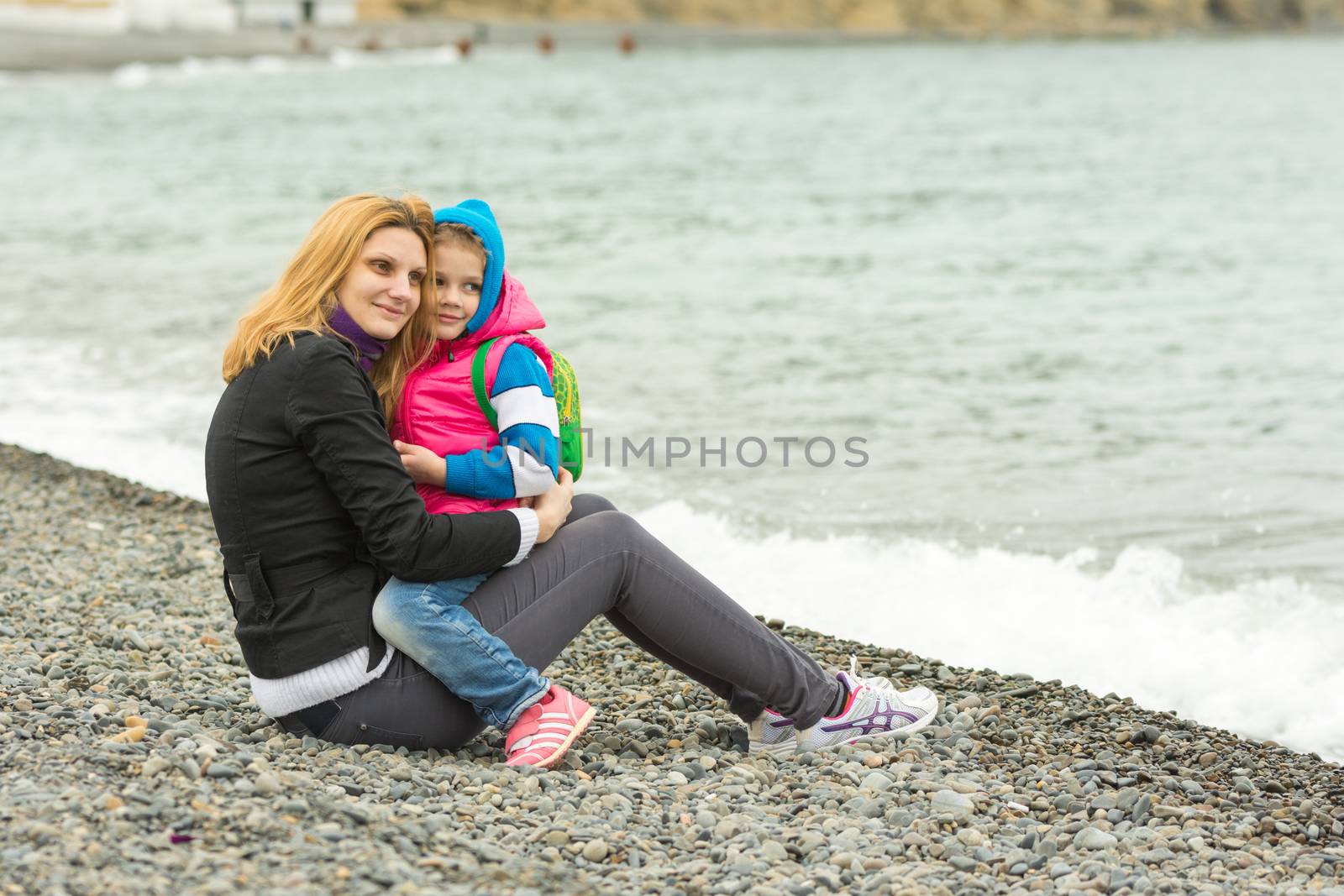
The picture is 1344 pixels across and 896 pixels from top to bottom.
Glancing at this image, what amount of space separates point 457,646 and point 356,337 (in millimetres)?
871

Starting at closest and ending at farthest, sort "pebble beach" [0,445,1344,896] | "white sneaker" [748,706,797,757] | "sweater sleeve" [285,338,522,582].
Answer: "pebble beach" [0,445,1344,896] → "sweater sleeve" [285,338,522,582] → "white sneaker" [748,706,797,757]

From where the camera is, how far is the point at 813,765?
418cm

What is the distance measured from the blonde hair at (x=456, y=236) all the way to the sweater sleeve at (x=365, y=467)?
0.45 m

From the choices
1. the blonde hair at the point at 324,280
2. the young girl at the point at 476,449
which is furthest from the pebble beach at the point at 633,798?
the blonde hair at the point at 324,280

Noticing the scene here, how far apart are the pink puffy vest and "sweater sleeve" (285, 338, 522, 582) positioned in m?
0.22

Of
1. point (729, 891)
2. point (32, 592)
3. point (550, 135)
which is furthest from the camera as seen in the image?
point (550, 135)

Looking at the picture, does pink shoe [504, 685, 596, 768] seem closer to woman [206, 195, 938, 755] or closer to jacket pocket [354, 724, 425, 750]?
woman [206, 195, 938, 755]

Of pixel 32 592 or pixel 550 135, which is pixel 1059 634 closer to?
pixel 32 592

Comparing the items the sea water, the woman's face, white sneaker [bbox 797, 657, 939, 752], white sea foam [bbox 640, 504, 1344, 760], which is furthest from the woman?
the sea water

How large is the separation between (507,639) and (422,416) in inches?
26.0

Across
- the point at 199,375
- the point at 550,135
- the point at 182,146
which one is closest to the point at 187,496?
the point at 199,375

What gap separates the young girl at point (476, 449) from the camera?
3758 mm

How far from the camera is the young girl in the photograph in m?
3.76

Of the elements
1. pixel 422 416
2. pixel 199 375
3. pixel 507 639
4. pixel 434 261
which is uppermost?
pixel 434 261
